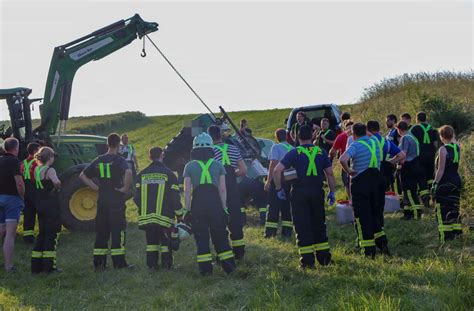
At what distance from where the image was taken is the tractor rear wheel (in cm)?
1094

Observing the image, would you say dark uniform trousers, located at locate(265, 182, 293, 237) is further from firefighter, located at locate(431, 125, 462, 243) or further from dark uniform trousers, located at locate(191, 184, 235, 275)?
firefighter, located at locate(431, 125, 462, 243)

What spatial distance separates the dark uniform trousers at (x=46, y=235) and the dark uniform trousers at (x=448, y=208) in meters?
5.65

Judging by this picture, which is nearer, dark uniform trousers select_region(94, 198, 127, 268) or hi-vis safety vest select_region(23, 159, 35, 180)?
dark uniform trousers select_region(94, 198, 127, 268)

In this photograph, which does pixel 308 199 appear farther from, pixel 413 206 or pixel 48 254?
pixel 48 254

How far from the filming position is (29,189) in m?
8.76

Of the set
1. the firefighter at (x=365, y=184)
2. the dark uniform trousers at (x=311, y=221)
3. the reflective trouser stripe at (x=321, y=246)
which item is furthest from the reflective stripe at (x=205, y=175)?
the firefighter at (x=365, y=184)

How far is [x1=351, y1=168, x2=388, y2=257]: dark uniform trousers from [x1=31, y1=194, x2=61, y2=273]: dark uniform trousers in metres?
4.34

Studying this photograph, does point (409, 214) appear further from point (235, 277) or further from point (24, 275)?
point (24, 275)

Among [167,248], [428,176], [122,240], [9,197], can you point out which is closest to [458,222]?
[428,176]

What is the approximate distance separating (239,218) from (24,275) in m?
3.24

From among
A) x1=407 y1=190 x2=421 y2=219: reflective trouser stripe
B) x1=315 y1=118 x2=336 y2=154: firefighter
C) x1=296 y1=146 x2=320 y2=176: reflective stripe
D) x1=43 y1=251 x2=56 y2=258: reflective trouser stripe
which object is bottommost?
x1=43 y1=251 x2=56 y2=258: reflective trouser stripe

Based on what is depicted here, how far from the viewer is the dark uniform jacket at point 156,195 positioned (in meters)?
8.22

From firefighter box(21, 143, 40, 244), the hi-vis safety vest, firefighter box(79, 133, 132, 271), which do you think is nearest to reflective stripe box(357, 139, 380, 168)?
firefighter box(79, 133, 132, 271)

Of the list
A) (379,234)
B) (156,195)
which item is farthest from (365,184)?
(156,195)
